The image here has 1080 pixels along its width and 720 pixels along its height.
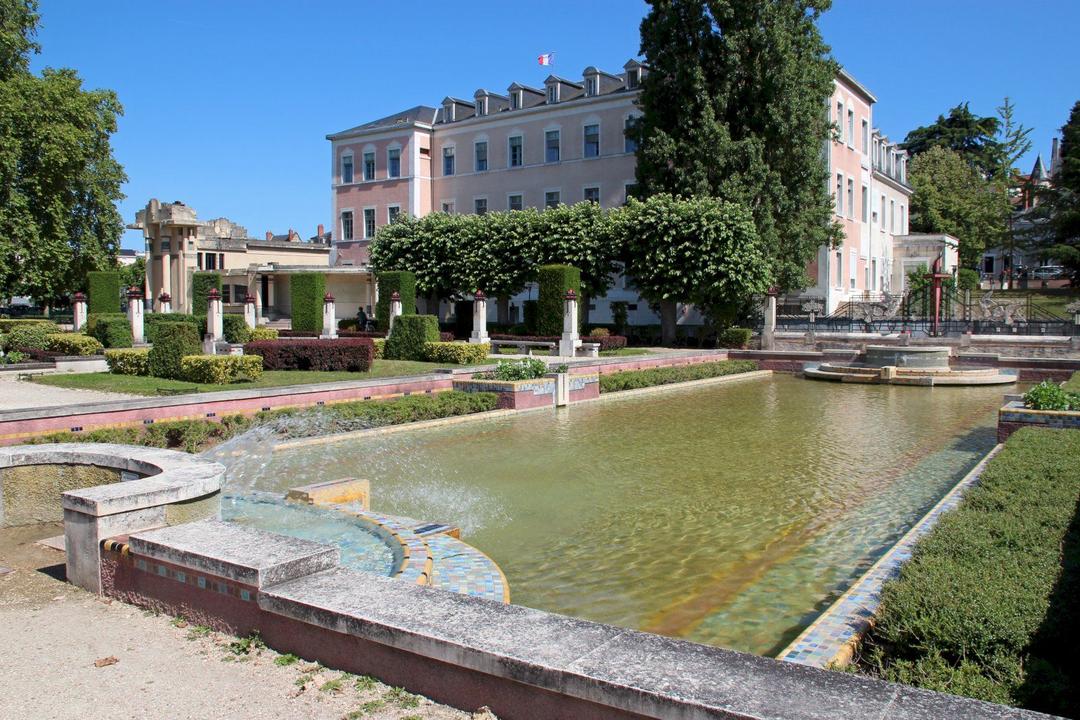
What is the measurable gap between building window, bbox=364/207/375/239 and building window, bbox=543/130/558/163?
11212 millimetres

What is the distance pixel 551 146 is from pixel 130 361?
93.8 feet

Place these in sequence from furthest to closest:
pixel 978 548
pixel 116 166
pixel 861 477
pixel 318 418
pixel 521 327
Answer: pixel 116 166 → pixel 521 327 → pixel 318 418 → pixel 861 477 → pixel 978 548

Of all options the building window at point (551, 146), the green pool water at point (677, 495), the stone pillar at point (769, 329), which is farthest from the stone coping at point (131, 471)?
the building window at point (551, 146)

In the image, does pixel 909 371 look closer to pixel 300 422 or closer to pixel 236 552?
pixel 300 422

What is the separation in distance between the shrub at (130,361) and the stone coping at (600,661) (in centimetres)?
1690

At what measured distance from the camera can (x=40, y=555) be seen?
20.1 ft

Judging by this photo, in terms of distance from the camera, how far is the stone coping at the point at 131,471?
5.10 meters

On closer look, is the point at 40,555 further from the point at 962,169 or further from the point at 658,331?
the point at 962,169

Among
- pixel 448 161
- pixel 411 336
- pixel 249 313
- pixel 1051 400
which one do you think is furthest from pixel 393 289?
pixel 1051 400

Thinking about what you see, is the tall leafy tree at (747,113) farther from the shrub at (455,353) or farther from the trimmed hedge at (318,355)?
the trimmed hedge at (318,355)

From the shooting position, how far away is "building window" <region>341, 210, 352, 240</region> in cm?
4938

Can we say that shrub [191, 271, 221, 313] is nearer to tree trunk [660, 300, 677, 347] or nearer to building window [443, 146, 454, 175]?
building window [443, 146, 454, 175]

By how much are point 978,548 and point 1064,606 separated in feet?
4.10

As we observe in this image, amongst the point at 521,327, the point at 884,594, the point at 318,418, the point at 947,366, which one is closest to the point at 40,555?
the point at 884,594
